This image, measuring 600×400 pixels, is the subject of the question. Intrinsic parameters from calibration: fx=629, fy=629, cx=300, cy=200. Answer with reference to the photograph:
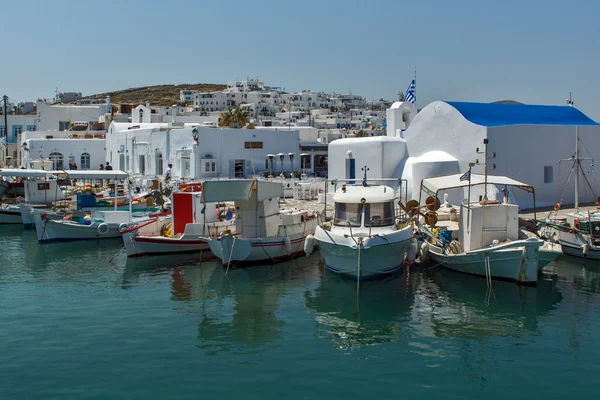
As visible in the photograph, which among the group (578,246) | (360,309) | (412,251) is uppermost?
(412,251)

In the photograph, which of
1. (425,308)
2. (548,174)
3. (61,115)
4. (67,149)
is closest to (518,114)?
(548,174)

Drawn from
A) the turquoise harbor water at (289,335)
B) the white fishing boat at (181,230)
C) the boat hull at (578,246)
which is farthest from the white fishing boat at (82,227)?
the boat hull at (578,246)

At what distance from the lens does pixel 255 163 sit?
42406 mm

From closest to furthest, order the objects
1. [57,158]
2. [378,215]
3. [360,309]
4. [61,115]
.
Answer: [360,309] → [378,215] → [57,158] → [61,115]

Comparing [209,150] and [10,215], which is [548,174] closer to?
[209,150]

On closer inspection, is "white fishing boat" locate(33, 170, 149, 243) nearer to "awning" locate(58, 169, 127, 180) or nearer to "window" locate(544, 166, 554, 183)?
"awning" locate(58, 169, 127, 180)

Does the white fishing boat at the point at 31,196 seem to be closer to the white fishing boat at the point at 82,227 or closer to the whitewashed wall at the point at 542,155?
the white fishing boat at the point at 82,227

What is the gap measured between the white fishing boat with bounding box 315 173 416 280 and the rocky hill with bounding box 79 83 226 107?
459ft

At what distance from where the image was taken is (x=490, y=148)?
29.7m

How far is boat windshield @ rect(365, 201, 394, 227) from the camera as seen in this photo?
66.7ft

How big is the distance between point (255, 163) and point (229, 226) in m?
18.3

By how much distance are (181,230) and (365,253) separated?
8.73 m

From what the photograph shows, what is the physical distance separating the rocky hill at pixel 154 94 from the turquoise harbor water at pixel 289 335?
140755mm

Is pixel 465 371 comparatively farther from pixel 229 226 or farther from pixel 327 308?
pixel 229 226
